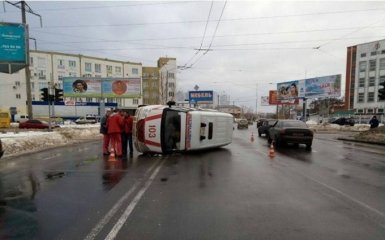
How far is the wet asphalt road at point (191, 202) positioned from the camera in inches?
186

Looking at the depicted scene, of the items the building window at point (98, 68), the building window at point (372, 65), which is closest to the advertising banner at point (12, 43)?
the building window at point (98, 68)

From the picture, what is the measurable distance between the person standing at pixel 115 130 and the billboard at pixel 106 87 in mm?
38582

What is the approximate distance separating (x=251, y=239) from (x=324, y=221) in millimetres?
1499

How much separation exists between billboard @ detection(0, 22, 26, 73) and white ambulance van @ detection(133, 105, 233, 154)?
15.4 m

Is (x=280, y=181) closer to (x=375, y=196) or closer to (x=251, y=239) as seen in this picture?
(x=375, y=196)

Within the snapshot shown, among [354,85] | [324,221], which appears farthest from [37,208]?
[354,85]

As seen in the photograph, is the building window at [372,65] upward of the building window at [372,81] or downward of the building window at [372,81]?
upward

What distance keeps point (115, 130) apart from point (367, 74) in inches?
2938

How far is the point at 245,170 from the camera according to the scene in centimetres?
1003

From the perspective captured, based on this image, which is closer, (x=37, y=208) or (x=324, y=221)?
(x=324, y=221)

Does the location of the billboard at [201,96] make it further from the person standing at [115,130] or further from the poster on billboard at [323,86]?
the person standing at [115,130]

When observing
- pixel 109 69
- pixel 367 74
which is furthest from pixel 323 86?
pixel 109 69

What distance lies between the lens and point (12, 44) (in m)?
24.1

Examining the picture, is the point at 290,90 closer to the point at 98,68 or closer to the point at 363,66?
the point at 363,66
